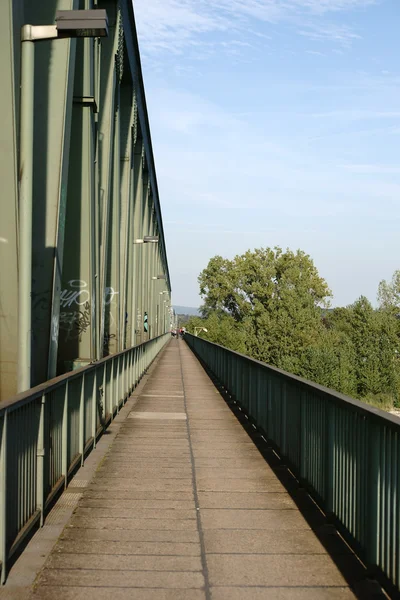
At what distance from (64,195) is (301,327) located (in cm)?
10781

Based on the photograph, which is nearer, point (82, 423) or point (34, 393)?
point (34, 393)

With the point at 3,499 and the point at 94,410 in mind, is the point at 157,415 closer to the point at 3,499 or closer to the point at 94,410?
the point at 94,410

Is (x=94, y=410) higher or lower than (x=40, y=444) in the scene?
lower

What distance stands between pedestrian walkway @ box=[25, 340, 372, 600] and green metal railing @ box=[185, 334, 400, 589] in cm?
25

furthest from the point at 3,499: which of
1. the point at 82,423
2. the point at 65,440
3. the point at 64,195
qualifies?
the point at 64,195

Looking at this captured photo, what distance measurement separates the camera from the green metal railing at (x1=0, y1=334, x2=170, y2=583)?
4977 mm

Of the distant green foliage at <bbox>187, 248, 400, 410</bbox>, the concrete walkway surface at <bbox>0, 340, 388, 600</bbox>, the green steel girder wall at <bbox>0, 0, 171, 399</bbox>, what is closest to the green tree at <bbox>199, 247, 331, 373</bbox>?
the distant green foliage at <bbox>187, 248, 400, 410</bbox>

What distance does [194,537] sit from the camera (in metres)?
5.97

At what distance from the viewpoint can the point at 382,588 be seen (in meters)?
4.74

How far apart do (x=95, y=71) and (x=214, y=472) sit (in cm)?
773

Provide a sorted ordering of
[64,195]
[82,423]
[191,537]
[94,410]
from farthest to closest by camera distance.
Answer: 1. [94,410]
2. [64,195]
3. [82,423]
4. [191,537]

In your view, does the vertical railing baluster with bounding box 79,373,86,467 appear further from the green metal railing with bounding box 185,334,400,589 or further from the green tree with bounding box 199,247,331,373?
the green tree with bounding box 199,247,331,373

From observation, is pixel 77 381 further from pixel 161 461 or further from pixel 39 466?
pixel 39 466

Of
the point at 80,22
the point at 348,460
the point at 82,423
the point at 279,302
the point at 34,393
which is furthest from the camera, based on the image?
the point at 279,302
